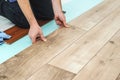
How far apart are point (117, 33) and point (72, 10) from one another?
783 millimetres

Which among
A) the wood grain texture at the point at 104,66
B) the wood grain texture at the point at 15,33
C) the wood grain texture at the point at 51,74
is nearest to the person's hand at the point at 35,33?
the wood grain texture at the point at 15,33

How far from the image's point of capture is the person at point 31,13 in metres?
1.79

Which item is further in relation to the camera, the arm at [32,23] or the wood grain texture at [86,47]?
the arm at [32,23]

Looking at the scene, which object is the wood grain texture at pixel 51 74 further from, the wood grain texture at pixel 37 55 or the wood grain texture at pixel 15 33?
the wood grain texture at pixel 15 33

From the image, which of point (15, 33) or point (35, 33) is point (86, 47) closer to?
point (35, 33)

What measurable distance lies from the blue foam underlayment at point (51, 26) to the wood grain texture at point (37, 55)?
0.12 m

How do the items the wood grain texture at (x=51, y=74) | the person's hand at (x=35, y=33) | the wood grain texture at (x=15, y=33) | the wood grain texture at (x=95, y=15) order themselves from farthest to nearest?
the wood grain texture at (x=95, y=15) < the wood grain texture at (x=15, y=33) < the person's hand at (x=35, y=33) < the wood grain texture at (x=51, y=74)

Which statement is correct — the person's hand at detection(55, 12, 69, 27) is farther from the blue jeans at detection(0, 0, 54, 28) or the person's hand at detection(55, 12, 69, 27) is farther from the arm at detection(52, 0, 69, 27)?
the blue jeans at detection(0, 0, 54, 28)

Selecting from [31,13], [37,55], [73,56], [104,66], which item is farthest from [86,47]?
[31,13]

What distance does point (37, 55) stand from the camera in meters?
1.64

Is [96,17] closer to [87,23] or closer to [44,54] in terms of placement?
[87,23]

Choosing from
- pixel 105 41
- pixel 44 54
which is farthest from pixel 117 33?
pixel 44 54

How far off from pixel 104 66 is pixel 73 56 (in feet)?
0.76

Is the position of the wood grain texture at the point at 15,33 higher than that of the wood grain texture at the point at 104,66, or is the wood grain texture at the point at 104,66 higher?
the wood grain texture at the point at 104,66
